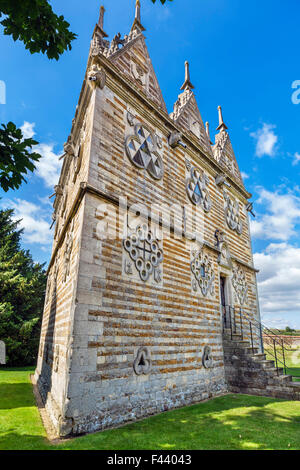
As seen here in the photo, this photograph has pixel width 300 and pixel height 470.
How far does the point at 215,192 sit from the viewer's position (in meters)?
14.0

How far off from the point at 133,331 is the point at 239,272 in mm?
8985

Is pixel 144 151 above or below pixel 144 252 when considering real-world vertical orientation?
above

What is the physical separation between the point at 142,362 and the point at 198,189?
802cm

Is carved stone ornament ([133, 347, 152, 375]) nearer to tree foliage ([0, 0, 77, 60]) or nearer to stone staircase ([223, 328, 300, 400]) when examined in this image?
stone staircase ([223, 328, 300, 400])

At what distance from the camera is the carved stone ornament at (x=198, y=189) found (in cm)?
1171

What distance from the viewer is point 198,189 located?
1240 cm

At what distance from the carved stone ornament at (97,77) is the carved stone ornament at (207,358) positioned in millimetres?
9876

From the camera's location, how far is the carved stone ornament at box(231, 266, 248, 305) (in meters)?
13.7

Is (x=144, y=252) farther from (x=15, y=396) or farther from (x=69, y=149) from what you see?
(x=15, y=396)

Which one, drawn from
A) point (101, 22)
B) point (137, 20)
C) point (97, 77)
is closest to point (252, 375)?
point (97, 77)

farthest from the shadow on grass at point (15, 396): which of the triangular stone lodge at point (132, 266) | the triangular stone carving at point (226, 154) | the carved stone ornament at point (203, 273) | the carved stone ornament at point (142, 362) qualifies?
the triangular stone carving at point (226, 154)

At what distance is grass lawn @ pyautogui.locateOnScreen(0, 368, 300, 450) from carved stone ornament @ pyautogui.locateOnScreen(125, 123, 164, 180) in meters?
7.46

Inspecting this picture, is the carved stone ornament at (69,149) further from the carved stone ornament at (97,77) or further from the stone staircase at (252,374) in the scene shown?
the stone staircase at (252,374)

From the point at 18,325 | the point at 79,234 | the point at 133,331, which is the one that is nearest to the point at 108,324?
the point at 133,331
